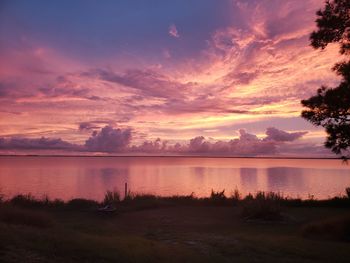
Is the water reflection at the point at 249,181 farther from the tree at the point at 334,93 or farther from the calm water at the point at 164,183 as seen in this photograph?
the tree at the point at 334,93

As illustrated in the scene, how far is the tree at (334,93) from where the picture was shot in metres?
12.9

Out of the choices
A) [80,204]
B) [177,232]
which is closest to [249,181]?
[80,204]

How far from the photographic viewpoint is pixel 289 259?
405 inches

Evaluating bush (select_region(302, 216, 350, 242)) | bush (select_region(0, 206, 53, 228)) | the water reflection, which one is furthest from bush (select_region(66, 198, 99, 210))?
the water reflection

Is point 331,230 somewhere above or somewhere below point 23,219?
below

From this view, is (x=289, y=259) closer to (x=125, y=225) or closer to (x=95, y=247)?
(x=95, y=247)

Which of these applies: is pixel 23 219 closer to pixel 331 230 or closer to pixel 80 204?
pixel 80 204

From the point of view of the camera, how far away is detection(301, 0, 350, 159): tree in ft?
42.2

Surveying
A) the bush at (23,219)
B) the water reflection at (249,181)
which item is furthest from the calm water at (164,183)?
the bush at (23,219)

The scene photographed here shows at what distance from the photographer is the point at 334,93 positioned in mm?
12961

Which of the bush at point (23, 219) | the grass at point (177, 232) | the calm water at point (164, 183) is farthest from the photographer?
the calm water at point (164, 183)

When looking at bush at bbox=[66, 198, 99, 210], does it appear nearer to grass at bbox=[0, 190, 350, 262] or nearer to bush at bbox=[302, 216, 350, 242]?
grass at bbox=[0, 190, 350, 262]

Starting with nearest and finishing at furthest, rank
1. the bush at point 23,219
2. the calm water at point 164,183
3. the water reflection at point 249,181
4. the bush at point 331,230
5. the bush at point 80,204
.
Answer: the bush at point 23,219 < the bush at point 331,230 < the bush at point 80,204 < the calm water at point 164,183 < the water reflection at point 249,181

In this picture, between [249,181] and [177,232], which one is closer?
[177,232]
